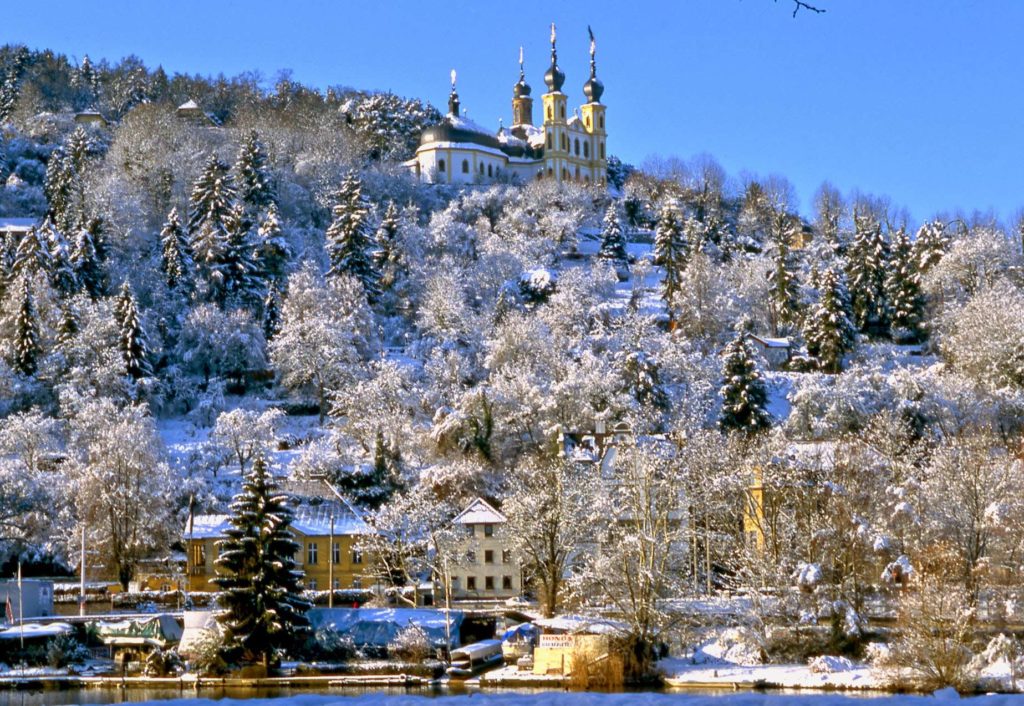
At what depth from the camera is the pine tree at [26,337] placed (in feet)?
229

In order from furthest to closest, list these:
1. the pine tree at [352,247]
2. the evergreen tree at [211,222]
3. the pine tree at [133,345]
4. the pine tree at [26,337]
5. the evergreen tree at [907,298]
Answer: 1. the pine tree at [352,247]
2. the evergreen tree at [211,222]
3. the evergreen tree at [907,298]
4. the pine tree at [26,337]
5. the pine tree at [133,345]

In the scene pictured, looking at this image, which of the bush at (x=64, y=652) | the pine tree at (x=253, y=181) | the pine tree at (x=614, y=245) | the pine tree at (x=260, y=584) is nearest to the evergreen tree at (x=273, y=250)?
the pine tree at (x=253, y=181)

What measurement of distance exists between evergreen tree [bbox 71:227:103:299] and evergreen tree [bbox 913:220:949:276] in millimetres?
48764

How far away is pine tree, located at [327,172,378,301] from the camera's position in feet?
266

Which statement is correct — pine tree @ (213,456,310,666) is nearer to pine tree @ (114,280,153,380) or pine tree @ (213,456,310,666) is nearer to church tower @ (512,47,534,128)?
pine tree @ (114,280,153,380)

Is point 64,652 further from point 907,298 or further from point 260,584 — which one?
point 907,298

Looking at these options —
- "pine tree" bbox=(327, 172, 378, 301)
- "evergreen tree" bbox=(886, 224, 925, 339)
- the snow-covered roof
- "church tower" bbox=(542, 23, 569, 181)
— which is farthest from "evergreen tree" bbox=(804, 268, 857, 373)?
"church tower" bbox=(542, 23, 569, 181)

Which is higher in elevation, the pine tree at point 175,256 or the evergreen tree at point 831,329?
the pine tree at point 175,256

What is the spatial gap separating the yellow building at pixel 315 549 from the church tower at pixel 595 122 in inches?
2989

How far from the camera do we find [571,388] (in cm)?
6303

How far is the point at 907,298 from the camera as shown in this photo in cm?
7856

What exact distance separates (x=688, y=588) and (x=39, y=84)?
111 m

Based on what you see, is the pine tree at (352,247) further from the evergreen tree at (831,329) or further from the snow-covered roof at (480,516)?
the snow-covered roof at (480,516)

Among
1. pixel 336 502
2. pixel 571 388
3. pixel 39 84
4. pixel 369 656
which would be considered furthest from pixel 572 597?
pixel 39 84
